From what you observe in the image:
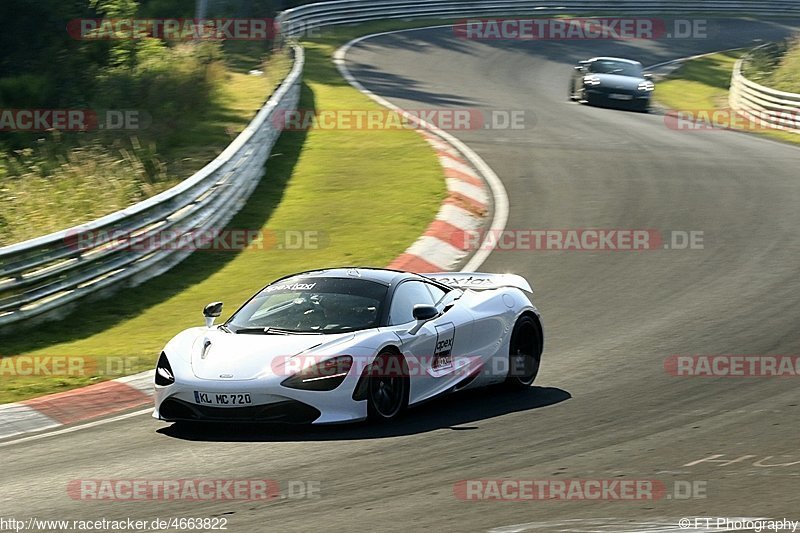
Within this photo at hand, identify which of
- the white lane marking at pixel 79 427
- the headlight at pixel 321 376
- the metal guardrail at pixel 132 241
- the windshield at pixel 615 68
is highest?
the headlight at pixel 321 376

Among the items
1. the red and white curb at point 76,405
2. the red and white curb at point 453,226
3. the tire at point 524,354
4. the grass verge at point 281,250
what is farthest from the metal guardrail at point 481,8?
the red and white curb at point 76,405

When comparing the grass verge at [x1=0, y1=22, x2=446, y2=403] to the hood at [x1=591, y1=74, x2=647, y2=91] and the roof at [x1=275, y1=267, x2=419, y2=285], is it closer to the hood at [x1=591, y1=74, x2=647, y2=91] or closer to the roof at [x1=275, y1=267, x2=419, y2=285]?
the roof at [x1=275, y1=267, x2=419, y2=285]

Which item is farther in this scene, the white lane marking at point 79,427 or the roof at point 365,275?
the roof at point 365,275

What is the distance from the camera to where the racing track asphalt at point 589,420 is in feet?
21.7

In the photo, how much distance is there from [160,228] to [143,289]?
101 centimetres

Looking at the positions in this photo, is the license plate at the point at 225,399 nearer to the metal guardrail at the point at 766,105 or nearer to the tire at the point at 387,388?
the tire at the point at 387,388

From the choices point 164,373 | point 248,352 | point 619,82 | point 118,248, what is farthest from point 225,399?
point 619,82

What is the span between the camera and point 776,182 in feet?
63.0

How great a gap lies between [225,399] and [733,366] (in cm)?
457

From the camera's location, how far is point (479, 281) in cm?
1096

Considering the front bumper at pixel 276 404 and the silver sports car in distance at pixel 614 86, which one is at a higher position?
the front bumper at pixel 276 404

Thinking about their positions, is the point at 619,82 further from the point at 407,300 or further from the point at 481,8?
the point at 407,300

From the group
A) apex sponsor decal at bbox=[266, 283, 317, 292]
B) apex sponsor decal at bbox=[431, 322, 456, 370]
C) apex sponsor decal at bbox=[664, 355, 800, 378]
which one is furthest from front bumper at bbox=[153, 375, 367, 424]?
apex sponsor decal at bbox=[664, 355, 800, 378]

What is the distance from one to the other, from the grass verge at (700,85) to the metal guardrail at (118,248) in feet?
50.0
